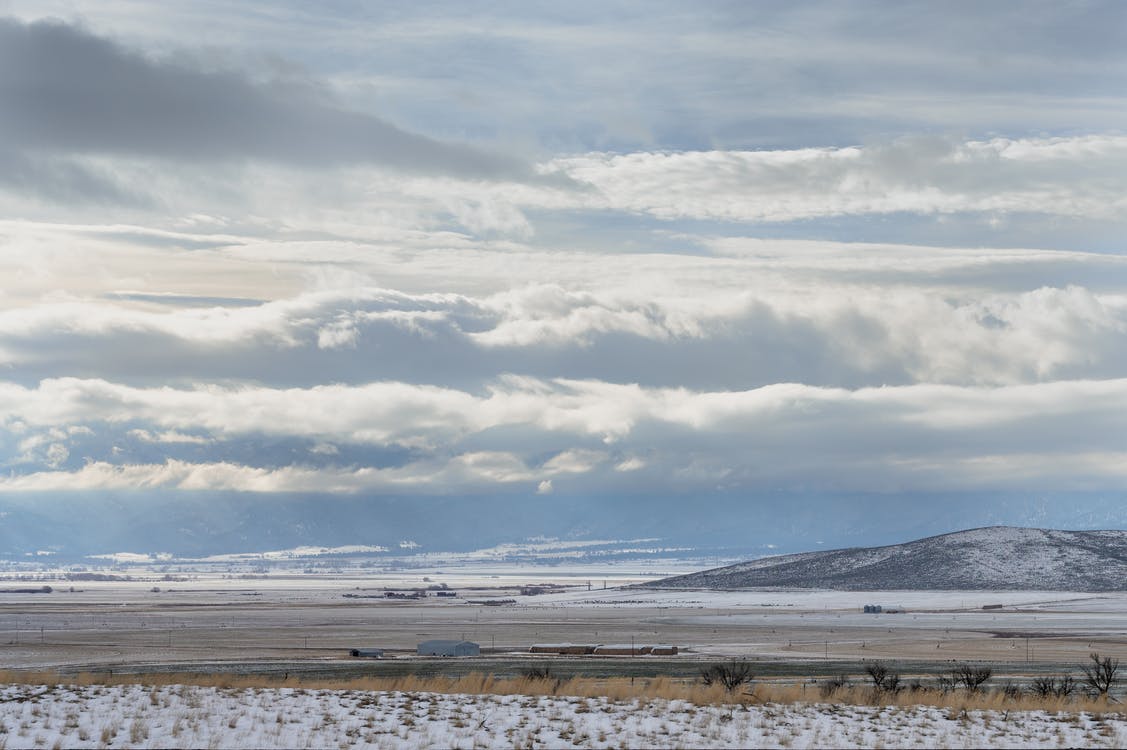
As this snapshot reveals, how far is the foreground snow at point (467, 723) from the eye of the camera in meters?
33.6

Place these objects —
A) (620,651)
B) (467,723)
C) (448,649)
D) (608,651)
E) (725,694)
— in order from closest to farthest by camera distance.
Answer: (467,723) < (725,694) < (620,651) < (608,651) < (448,649)

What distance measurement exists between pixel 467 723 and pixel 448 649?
76.6m

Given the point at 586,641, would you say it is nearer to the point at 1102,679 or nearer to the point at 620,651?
the point at 620,651

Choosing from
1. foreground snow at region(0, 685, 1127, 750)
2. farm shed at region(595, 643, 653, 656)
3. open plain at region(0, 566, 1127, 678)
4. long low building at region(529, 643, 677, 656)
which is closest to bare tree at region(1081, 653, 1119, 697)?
foreground snow at region(0, 685, 1127, 750)

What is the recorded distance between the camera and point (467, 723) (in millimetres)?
36125

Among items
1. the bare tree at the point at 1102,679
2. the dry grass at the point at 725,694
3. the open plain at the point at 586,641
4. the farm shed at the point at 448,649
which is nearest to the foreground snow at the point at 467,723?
the dry grass at the point at 725,694

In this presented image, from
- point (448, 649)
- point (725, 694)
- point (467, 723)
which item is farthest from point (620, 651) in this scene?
point (467, 723)

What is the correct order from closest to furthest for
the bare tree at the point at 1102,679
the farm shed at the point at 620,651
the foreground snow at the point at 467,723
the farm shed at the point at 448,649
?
the foreground snow at the point at 467,723 < the bare tree at the point at 1102,679 < the farm shed at the point at 620,651 < the farm shed at the point at 448,649

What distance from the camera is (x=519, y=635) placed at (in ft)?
492

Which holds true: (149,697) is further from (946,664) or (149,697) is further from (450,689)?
(946,664)

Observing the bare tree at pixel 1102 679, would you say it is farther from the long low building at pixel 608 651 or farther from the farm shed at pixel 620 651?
the farm shed at pixel 620 651

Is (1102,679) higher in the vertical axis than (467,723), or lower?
A: lower

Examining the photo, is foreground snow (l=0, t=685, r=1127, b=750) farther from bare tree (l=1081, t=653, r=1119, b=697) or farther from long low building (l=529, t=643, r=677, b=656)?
long low building (l=529, t=643, r=677, b=656)

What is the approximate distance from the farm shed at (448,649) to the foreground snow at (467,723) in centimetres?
6979
